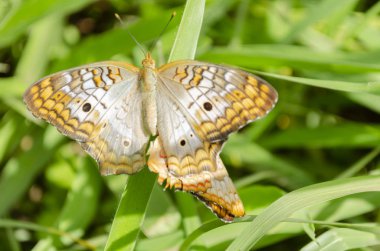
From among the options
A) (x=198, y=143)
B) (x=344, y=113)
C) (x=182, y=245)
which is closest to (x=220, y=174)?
(x=198, y=143)

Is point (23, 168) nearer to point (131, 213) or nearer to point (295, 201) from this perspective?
point (131, 213)

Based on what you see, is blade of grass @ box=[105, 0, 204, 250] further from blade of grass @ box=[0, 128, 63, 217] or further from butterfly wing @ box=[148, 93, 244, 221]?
blade of grass @ box=[0, 128, 63, 217]

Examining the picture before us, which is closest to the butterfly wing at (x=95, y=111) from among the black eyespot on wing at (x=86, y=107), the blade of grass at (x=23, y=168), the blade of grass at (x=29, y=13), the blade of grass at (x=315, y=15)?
the black eyespot on wing at (x=86, y=107)

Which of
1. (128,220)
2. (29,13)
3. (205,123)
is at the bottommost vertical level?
(128,220)

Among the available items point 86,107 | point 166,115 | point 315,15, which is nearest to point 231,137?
point 315,15

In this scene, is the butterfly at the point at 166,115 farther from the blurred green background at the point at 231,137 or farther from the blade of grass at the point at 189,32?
the blurred green background at the point at 231,137
